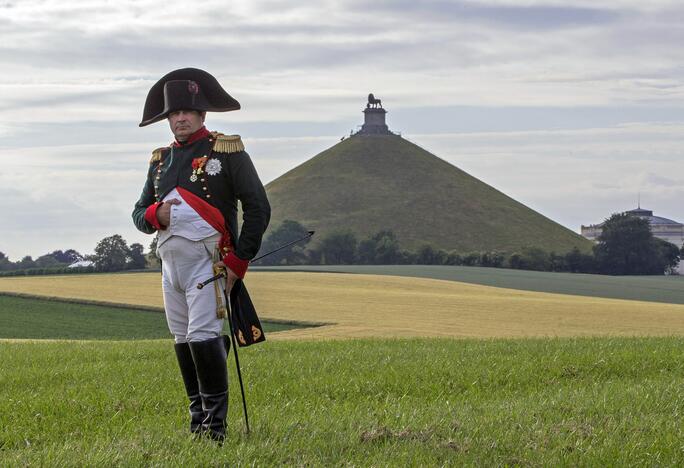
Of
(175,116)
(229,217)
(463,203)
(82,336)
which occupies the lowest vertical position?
(82,336)

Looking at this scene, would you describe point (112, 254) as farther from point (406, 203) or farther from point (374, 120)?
point (374, 120)

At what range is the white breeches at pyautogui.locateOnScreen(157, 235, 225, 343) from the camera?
25.5 ft

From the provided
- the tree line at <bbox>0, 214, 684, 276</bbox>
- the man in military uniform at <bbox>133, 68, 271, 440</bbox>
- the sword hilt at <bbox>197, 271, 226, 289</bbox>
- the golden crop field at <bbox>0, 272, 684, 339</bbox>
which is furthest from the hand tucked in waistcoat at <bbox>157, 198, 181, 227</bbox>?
the tree line at <bbox>0, 214, 684, 276</bbox>

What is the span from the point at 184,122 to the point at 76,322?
110 ft

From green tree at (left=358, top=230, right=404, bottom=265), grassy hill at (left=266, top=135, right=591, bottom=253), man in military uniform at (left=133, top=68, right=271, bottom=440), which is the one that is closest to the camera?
man in military uniform at (left=133, top=68, right=271, bottom=440)

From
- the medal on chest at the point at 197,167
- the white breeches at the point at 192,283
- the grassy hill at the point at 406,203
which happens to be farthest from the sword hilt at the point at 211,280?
the grassy hill at the point at 406,203

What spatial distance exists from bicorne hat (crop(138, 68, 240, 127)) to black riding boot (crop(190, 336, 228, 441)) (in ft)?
6.10

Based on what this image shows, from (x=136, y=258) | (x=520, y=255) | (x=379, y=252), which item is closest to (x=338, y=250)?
(x=379, y=252)

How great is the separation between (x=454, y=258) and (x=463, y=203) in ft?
196

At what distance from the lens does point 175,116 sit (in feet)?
26.8

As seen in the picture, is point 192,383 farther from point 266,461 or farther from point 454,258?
point 454,258

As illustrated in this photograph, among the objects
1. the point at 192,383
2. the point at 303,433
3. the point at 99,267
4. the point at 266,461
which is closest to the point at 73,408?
the point at 192,383

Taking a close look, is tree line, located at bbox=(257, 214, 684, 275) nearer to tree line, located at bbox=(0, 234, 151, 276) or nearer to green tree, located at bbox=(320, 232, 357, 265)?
green tree, located at bbox=(320, 232, 357, 265)

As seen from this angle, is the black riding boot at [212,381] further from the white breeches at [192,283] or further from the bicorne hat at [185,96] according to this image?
the bicorne hat at [185,96]
